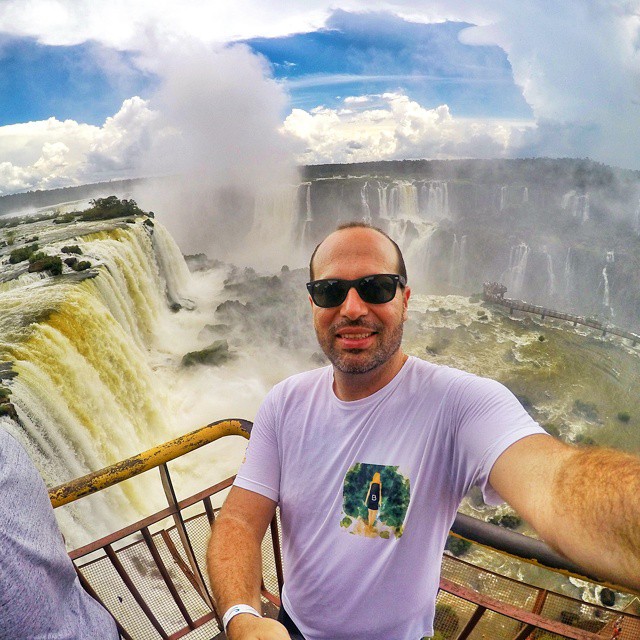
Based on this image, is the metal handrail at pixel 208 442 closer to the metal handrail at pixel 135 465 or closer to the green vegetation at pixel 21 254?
the metal handrail at pixel 135 465

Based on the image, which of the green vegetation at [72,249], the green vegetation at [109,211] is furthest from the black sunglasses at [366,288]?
the green vegetation at [109,211]

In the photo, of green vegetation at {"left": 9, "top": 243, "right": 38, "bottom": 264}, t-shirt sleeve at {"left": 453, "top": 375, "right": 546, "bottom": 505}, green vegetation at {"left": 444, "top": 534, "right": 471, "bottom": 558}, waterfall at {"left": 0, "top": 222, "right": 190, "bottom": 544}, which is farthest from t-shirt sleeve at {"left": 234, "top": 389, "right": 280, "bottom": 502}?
green vegetation at {"left": 9, "top": 243, "right": 38, "bottom": 264}

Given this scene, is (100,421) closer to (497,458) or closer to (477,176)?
(497,458)

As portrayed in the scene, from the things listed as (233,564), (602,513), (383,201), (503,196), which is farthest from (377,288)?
(503,196)

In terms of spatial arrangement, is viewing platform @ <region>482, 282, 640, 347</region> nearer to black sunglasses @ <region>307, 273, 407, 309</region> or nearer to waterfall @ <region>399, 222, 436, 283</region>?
waterfall @ <region>399, 222, 436, 283</region>

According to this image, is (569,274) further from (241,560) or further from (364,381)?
(241,560)

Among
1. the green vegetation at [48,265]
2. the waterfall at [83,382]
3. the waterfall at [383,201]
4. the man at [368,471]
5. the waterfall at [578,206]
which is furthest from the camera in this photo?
the waterfall at [578,206]
